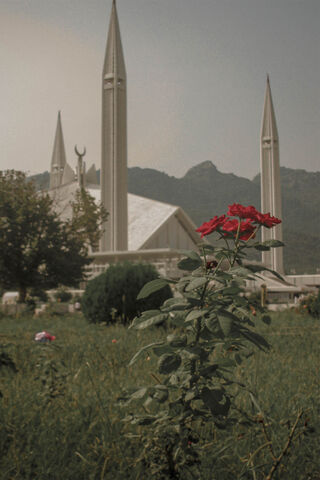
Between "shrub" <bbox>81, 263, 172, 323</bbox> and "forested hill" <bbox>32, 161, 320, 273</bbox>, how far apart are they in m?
91.1

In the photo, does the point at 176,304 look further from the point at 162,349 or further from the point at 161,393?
the point at 161,393

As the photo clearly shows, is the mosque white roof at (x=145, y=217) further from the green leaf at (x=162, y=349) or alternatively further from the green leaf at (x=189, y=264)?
the green leaf at (x=162, y=349)

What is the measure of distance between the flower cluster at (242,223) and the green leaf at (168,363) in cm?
47

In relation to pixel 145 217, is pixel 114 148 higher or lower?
higher

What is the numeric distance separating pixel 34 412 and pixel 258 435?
1238mm

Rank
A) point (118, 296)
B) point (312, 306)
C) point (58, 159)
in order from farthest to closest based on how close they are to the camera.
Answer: point (58, 159) < point (312, 306) < point (118, 296)

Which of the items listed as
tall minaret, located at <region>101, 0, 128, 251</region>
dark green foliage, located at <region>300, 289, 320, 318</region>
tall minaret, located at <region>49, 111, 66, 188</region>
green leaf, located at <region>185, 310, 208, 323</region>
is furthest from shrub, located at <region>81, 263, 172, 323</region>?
tall minaret, located at <region>49, 111, 66, 188</region>

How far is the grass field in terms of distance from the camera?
207 cm

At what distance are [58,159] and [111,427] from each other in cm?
5068

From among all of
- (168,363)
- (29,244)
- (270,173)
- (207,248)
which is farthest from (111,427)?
(270,173)

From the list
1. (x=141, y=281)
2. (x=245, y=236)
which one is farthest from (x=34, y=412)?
(x=141, y=281)

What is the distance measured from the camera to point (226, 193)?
118 m

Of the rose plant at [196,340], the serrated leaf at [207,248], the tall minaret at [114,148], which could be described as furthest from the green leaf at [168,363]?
the tall minaret at [114,148]

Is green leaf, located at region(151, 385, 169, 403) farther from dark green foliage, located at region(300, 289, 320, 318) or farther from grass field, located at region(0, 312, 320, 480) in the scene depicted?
dark green foliage, located at region(300, 289, 320, 318)
